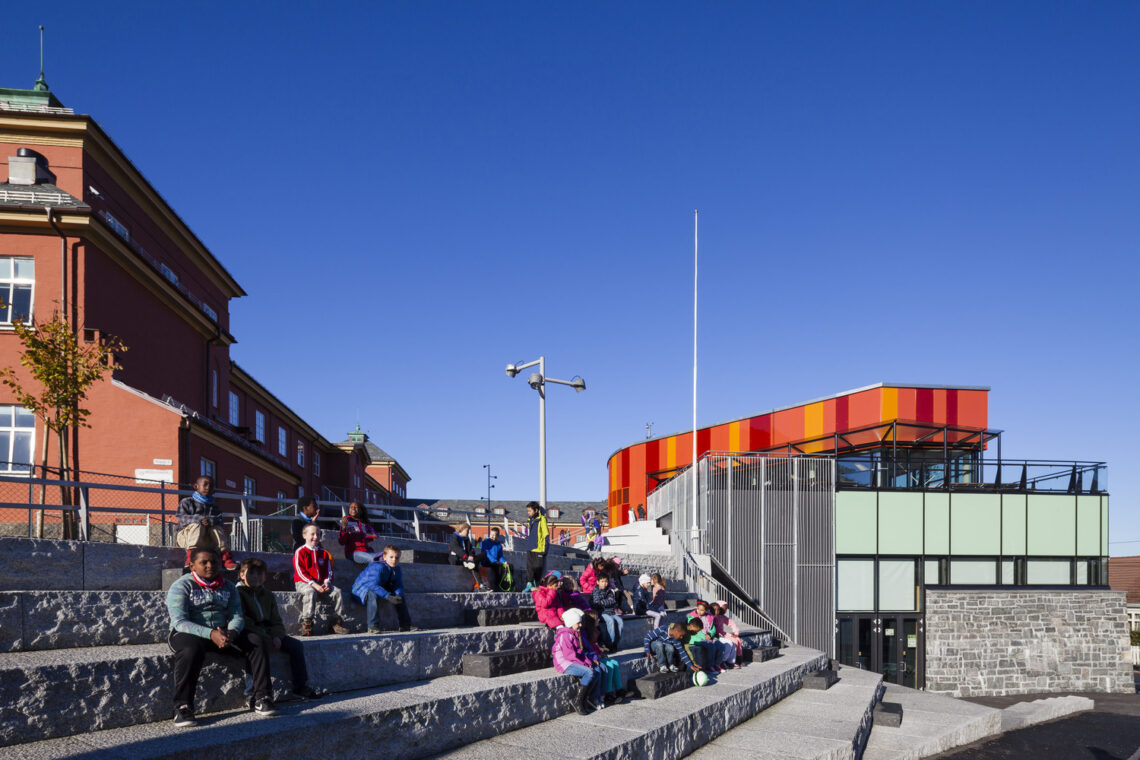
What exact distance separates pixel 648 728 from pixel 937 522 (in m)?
21.1

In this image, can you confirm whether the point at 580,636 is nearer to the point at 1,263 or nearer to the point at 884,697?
the point at 884,697

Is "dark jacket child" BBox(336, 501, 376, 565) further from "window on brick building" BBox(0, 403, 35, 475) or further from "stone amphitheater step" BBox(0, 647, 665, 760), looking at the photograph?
"window on brick building" BBox(0, 403, 35, 475)

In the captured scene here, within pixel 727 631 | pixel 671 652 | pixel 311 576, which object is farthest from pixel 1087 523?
pixel 311 576

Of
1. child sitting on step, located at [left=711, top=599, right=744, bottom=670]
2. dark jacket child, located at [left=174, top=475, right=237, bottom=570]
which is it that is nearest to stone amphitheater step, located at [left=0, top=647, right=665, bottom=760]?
dark jacket child, located at [left=174, top=475, right=237, bottom=570]

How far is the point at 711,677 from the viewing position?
12289 mm

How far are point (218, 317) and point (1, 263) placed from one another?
1221 centimetres

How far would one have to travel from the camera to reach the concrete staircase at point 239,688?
18.1 feet

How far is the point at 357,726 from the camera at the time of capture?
21.1 ft

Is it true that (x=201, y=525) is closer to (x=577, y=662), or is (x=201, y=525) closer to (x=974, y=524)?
(x=577, y=662)

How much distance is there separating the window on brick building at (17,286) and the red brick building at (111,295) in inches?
0.8

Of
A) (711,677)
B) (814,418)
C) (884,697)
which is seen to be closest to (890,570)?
(814,418)

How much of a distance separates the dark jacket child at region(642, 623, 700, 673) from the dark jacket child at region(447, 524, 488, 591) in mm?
3004

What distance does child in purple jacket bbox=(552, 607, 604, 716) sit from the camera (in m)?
9.25

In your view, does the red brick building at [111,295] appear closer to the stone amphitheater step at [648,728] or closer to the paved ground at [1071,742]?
the stone amphitheater step at [648,728]
